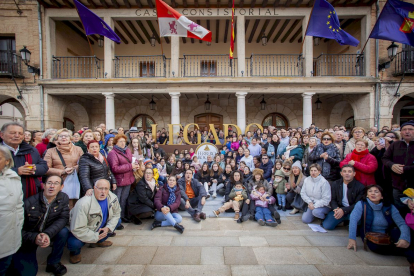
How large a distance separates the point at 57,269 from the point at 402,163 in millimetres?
4915

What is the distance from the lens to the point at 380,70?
30.6ft

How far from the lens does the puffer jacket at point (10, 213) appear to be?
1967 mm

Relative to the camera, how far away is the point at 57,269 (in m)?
2.52

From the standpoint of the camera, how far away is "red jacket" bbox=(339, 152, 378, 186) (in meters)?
3.60

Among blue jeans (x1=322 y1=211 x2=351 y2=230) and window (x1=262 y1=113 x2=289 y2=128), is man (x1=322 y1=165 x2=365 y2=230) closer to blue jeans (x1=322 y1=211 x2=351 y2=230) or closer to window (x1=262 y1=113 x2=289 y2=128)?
blue jeans (x1=322 y1=211 x2=351 y2=230)

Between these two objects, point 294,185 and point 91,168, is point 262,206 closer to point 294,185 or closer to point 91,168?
point 294,185

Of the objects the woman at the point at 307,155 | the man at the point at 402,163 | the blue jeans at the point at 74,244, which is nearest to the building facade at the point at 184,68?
the woman at the point at 307,155

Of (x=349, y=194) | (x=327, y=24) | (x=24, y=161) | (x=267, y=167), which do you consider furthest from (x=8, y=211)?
(x=327, y=24)

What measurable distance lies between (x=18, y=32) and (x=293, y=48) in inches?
549

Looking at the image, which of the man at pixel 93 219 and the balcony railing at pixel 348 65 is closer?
the man at pixel 93 219

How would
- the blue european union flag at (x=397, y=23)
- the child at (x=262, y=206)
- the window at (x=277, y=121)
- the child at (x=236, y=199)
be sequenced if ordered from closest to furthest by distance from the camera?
1. the child at (x=262, y=206)
2. the child at (x=236, y=199)
3. the blue european union flag at (x=397, y=23)
4. the window at (x=277, y=121)

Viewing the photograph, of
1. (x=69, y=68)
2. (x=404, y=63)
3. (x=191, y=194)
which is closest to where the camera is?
(x=191, y=194)

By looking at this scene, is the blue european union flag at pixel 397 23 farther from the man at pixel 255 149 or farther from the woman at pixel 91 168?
the woman at pixel 91 168

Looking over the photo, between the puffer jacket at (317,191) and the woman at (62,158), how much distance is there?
410 centimetres
